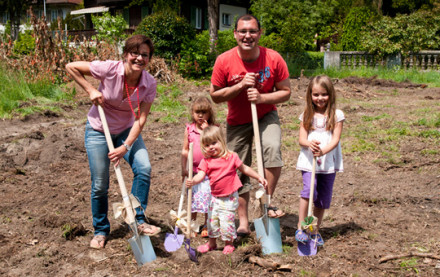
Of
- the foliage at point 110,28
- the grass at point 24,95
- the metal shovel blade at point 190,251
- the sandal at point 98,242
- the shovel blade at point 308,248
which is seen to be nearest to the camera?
the metal shovel blade at point 190,251

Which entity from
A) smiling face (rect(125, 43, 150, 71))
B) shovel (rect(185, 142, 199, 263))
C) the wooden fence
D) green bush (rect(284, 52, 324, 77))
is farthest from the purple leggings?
green bush (rect(284, 52, 324, 77))

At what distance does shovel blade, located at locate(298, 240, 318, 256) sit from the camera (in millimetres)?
3521

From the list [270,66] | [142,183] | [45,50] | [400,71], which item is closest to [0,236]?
[142,183]

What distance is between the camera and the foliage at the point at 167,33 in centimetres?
1619

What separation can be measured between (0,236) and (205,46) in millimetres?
13462

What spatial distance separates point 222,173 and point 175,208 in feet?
5.14

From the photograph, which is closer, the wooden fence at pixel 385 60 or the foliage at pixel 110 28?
the foliage at pixel 110 28

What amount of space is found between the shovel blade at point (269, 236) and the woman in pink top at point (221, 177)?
0.23 m

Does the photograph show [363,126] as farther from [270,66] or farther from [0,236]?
[0,236]

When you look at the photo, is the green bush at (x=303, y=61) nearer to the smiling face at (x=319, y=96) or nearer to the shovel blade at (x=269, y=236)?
the smiling face at (x=319, y=96)

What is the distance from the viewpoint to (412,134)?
741 centimetres

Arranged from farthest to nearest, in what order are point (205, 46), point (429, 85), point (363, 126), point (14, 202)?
point (205, 46), point (429, 85), point (363, 126), point (14, 202)

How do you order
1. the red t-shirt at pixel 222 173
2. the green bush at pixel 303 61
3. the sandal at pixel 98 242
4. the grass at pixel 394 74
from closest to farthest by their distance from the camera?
the red t-shirt at pixel 222 173
the sandal at pixel 98 242
the grass at pixel 394 74
the green bush at pixel 303 61

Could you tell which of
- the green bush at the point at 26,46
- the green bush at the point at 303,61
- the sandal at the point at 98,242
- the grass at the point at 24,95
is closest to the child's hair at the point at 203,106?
the sandal at the point at 98,242
